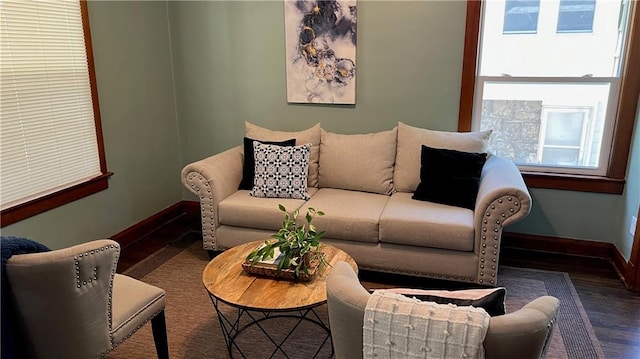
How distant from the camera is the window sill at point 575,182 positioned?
134 inches

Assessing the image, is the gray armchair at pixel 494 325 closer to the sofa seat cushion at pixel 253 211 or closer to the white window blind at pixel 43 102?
the sofa seat cushion at pixel 253 211

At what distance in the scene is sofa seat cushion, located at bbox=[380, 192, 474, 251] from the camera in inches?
113

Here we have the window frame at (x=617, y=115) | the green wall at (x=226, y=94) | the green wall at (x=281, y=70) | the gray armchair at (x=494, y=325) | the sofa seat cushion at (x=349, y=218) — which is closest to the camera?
the gray armchair at (x=494, y=325)

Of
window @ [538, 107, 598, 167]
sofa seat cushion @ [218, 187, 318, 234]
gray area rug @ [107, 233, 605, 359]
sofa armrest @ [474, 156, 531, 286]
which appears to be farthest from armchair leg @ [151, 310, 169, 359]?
window @ [538, 107, 598, 167]

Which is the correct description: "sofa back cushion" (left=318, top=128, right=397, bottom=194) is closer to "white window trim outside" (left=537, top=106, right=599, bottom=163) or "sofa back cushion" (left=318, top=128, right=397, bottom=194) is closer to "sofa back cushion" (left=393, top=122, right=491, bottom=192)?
"sofa back cushion" (left=393, top=122, right=491, bottom=192)

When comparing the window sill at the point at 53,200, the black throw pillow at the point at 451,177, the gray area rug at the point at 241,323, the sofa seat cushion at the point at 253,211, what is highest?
the black throw pillow at the point at 451,177

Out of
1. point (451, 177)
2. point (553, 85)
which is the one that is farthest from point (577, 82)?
point (451, 177)

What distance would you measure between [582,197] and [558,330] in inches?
49.9

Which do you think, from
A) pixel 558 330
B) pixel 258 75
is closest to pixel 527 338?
pixel 558 330

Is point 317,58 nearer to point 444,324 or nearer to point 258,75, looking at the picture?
point 258,75

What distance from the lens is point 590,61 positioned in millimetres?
3363

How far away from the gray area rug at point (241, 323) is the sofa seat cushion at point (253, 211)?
1.47 ft

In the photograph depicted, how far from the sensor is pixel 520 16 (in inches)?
136

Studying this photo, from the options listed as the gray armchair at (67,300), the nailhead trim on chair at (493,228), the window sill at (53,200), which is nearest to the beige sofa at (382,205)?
the nailhead trim on chair at (493,228)
